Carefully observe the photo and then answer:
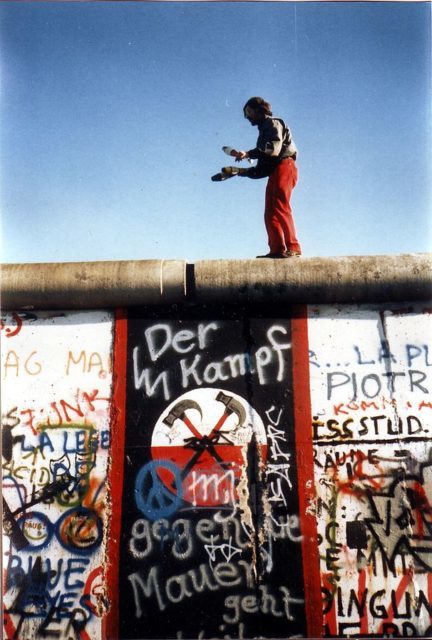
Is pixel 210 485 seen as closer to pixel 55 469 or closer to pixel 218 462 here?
pixel 218 462

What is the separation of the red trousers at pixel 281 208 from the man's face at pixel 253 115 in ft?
1.66

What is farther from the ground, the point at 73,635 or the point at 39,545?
the point at 39,545

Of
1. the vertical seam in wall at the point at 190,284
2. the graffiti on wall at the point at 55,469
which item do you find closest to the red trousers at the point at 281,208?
the vertical seam in wall at the point at 190,284

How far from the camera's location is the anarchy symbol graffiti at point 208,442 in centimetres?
450

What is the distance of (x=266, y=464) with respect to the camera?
178 inches

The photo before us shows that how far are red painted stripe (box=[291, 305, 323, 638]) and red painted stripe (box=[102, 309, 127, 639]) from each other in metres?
A: 1.53

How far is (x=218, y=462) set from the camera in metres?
4.54

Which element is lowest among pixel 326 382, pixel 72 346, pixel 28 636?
pixel 28 636

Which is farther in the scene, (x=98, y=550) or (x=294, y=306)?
(x=294, y=306)

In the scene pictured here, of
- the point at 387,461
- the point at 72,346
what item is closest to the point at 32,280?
the point at 72,346

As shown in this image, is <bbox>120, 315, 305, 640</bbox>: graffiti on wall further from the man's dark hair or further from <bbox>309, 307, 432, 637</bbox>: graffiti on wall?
the man's dark hair

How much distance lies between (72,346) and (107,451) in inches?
39.2

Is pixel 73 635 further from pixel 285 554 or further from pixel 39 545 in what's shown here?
pixel 285 554

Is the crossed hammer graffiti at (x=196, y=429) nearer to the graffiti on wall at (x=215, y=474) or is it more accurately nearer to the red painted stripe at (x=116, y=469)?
the graffiti on wall at (x=215, y=474)
